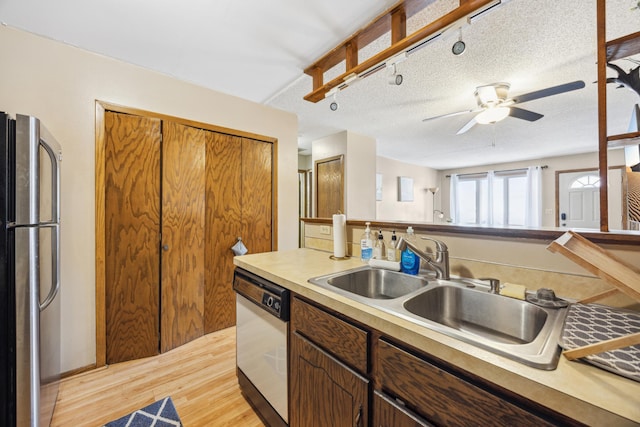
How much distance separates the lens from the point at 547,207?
577 centimetres

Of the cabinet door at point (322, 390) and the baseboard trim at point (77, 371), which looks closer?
the cabinet door at point (322, 390)

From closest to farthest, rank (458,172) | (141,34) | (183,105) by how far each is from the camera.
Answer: (141,34)
(183,105)
(458,172)

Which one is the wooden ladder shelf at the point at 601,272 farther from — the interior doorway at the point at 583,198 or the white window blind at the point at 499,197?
the white window blind at the point at 499,197

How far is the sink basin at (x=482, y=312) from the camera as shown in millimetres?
875

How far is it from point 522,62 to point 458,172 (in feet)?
18.1

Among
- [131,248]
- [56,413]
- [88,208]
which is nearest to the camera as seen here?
[56,413]

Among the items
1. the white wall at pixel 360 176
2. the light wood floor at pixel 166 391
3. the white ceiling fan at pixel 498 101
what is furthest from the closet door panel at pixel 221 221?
the white ceiling fan at pixel 498 101

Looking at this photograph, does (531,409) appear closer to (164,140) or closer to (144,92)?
(164,140)

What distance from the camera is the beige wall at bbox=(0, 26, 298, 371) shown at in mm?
1652

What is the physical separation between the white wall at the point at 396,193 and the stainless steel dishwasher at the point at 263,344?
3912mm

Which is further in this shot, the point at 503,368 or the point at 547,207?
the point at 547,207

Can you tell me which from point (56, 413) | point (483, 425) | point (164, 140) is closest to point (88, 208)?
point (164, 140)

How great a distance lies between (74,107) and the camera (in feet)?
5.93

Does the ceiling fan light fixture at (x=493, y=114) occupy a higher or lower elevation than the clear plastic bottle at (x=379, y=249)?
higher
